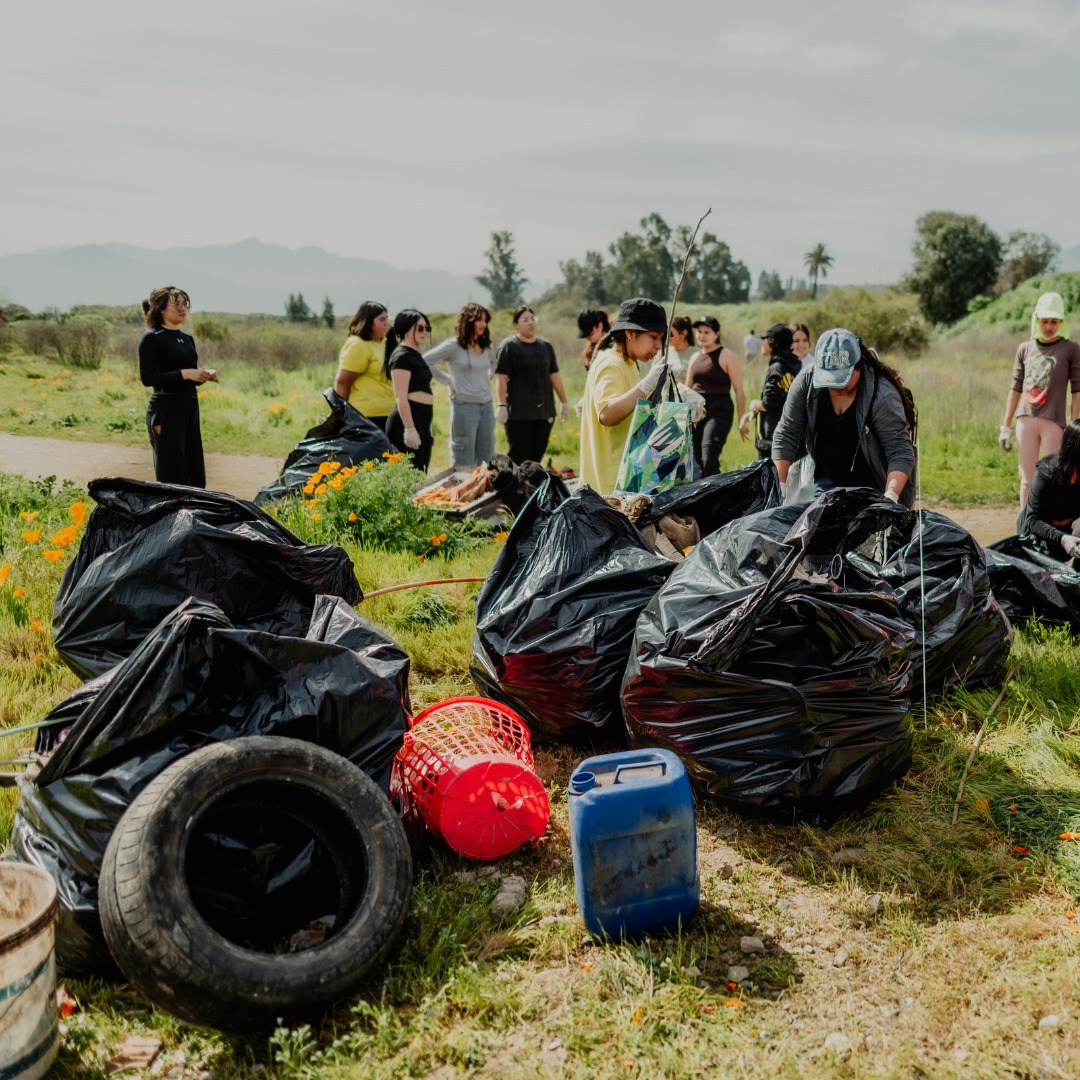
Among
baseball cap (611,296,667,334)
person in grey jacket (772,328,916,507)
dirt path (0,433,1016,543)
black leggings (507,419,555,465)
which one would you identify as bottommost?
dirt path (0,433,1016,543)

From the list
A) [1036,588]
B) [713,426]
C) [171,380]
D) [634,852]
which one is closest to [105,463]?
[171,380]

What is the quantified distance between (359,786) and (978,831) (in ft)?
5.86

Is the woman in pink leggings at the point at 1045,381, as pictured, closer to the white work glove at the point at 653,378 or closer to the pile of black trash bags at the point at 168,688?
the white work glove at the point at 653,378

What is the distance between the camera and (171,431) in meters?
5.35

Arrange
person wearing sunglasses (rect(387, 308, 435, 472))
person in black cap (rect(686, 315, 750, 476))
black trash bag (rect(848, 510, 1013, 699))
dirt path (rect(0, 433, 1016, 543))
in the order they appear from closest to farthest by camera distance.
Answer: black trash bag (rect(848, 510, 1013, 699)) < person wearing sunglasses (rect(387, 308, 435, 472)) < person in black cap (rect(686, 315, 750, 476)) < dirt path (rect(0, 433, 1016, 543))

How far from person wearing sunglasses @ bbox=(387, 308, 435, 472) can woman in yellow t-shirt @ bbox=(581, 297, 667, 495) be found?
2.02 m

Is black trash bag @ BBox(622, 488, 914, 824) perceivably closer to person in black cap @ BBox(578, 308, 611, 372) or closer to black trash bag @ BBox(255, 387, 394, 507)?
black trash bag @ BBox(255, 387, 394, 507)

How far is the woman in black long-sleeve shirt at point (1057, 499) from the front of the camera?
4.23m

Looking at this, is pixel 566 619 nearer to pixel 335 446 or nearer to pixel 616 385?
pixel 616 385

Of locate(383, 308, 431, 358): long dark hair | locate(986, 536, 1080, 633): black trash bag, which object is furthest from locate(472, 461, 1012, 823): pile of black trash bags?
locate(383, 308, 431, 358): long dark hair

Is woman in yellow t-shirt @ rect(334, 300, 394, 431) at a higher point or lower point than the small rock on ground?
higher

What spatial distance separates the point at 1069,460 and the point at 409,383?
3.91 meters

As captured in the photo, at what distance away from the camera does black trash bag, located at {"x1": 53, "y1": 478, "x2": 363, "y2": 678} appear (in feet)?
9.87

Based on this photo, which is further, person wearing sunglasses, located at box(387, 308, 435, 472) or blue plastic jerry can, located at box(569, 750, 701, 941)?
person wearing sunglasses, located at box(387, 308, 435, 472)
